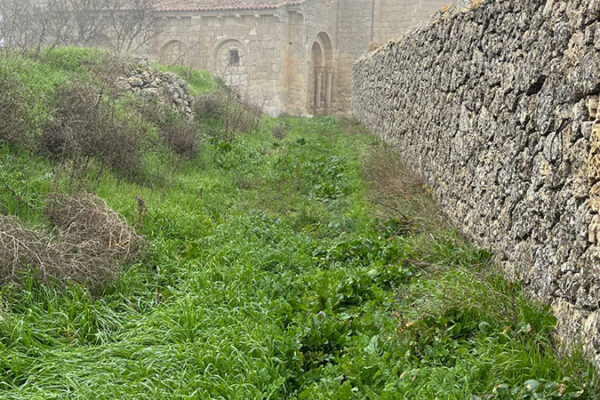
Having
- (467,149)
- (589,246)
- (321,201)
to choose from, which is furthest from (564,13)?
(321,201)

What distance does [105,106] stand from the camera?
29.1 ft

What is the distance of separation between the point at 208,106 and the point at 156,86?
186 cm

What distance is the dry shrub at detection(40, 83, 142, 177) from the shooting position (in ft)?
23.8

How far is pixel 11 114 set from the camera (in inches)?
280

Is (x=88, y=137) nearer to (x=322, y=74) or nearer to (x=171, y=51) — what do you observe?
(x=171, y=51)

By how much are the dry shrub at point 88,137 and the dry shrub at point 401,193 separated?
3.62 meters

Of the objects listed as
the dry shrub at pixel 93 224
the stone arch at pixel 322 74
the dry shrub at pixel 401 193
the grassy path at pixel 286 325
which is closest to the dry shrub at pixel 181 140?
the dry shrub at pixel 401 193

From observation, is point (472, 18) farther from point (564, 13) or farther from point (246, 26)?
Result: point (246, 26)

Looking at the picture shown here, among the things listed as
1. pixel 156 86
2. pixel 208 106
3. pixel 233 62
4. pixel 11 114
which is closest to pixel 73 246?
pixel 11 114

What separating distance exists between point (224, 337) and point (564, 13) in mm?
3163

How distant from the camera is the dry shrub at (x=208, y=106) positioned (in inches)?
523

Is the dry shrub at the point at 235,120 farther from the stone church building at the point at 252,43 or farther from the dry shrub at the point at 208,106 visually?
the stone church building at the point at 252,43

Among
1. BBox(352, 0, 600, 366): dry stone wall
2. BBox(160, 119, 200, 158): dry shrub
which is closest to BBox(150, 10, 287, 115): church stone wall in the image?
BBox(160, 119, 200, 158): dry shrub

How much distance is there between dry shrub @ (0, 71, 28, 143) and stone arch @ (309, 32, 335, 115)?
22.2 meters
